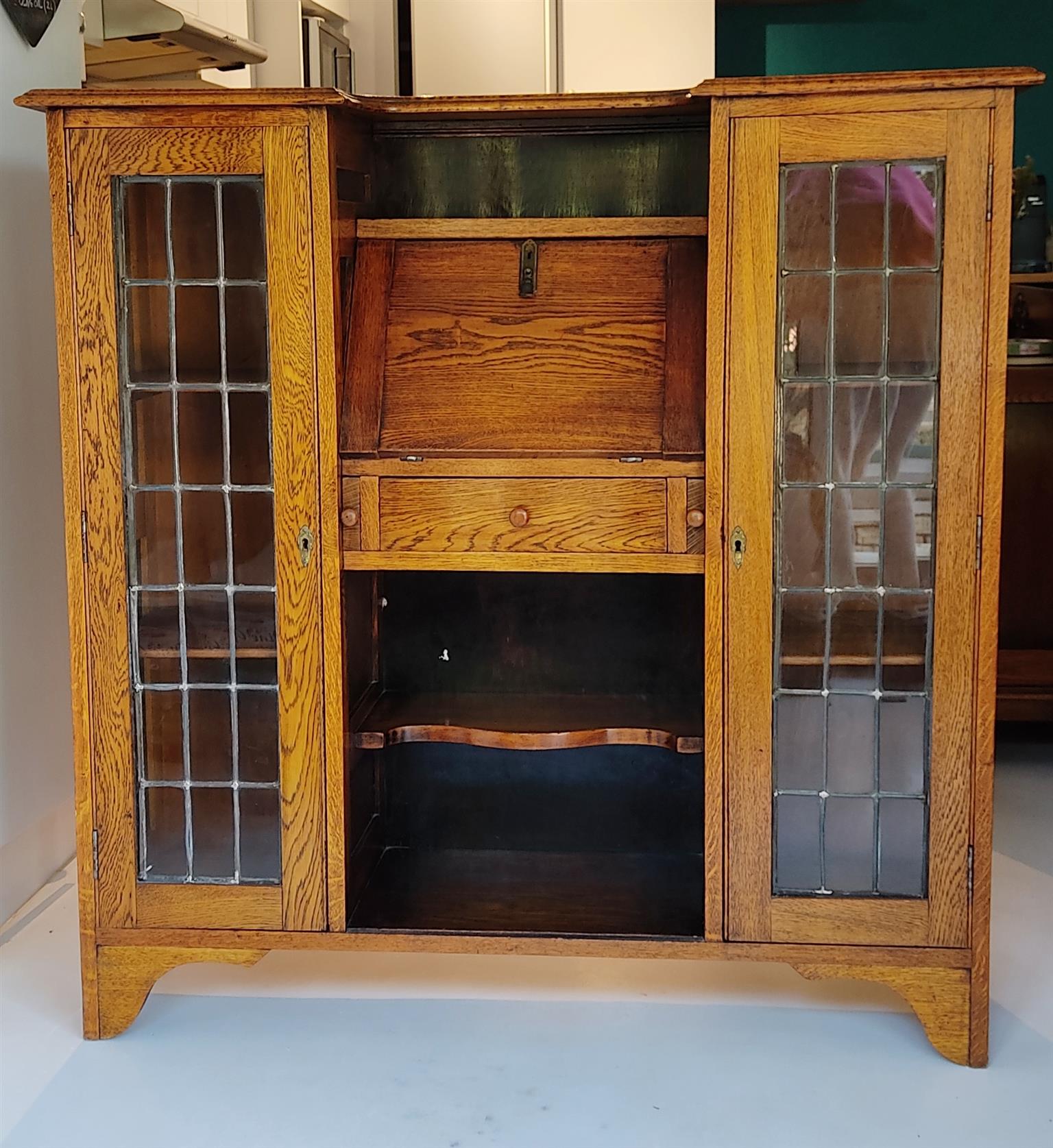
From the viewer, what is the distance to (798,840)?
7.88 ft

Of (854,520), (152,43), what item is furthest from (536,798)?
(152,43)

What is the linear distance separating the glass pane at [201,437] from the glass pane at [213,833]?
559 millimetres

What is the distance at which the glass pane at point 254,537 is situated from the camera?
2.40 meters

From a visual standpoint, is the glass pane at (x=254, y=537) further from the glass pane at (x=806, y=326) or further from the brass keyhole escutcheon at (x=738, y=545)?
the glass pane at (x=806, y=326)

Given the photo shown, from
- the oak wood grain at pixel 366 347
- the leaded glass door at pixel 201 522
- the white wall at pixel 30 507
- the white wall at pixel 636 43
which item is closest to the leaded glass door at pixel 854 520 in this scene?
the oak wood grain at pixel 366 347

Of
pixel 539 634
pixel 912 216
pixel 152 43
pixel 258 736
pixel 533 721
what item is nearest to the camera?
pixel 912 216

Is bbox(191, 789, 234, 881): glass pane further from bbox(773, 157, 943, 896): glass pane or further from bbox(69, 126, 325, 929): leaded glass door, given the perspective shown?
bbox(773, 157, 943, 896): glass pane

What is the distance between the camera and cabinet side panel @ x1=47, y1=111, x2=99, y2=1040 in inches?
92.0

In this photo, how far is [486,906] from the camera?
2.62 meters

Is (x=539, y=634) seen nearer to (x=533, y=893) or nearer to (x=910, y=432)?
(x=533, y=893)

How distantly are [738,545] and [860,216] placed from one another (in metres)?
0.57

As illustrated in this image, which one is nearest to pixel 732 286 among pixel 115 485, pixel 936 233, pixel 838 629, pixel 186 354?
pixel 936 233

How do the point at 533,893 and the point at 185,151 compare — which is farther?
the point at 533,893

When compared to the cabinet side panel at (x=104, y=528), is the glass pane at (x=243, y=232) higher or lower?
higher
